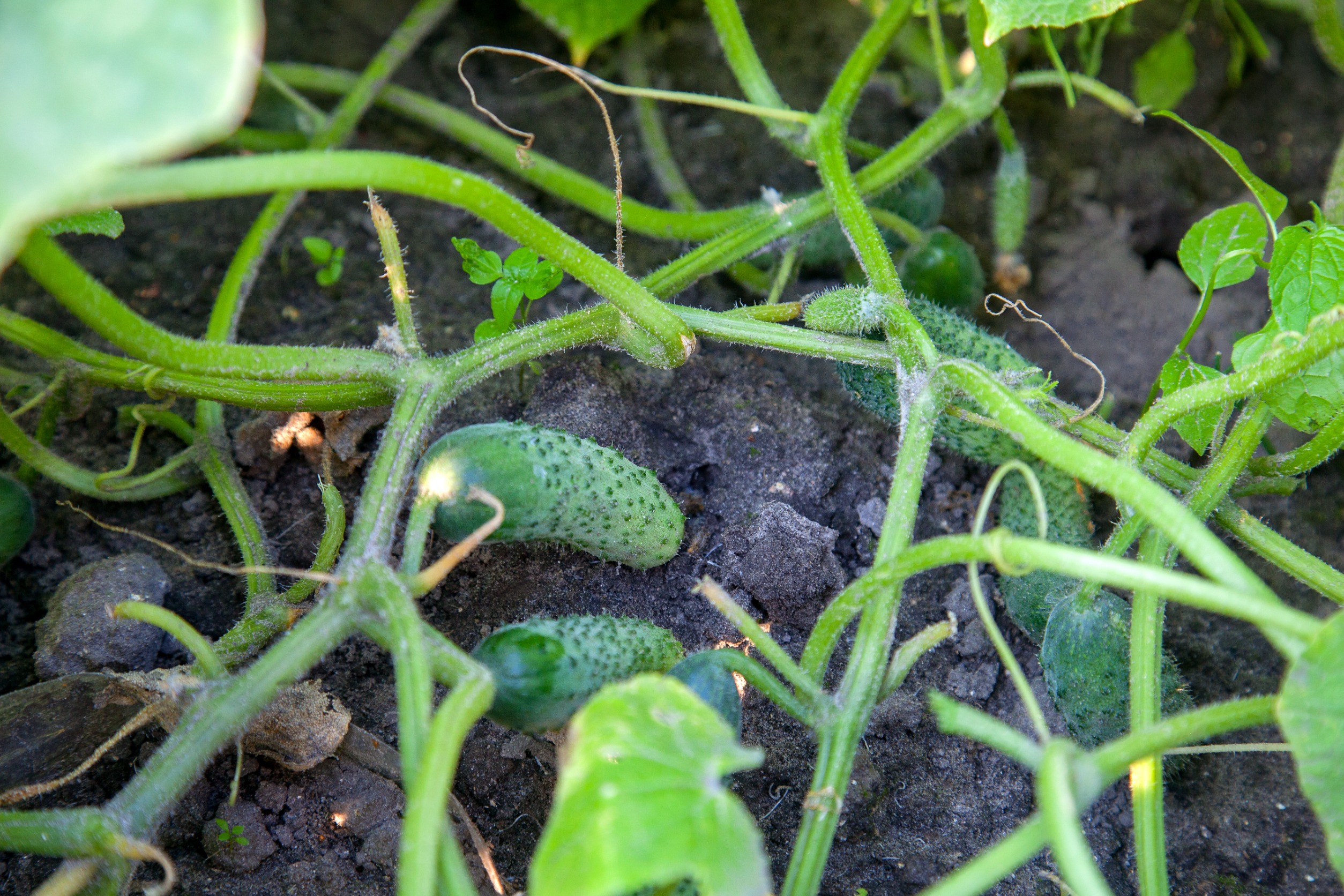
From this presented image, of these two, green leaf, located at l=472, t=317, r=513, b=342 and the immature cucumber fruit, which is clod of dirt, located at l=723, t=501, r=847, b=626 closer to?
the immature cucumber fruit

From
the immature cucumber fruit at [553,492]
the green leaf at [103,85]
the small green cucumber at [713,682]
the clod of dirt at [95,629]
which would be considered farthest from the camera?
the clod of dirt at [95,629]

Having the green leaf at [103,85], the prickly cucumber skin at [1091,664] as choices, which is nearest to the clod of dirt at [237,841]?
the green leaf at [103,85]

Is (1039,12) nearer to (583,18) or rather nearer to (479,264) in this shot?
(479,264)

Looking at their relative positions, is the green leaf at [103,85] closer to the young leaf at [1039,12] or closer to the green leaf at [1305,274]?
the young leaf at [1039,12]

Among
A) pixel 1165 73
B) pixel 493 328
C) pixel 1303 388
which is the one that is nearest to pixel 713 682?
pixel 493 328

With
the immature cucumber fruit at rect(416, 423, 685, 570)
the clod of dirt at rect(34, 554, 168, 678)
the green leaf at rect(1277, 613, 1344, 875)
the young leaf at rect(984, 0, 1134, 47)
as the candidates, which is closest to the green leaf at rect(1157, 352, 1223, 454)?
the young leaf at rect(984, 0, 1134, 47)

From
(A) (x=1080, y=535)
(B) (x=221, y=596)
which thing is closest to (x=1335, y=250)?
(A) (x=1080, y=535)
